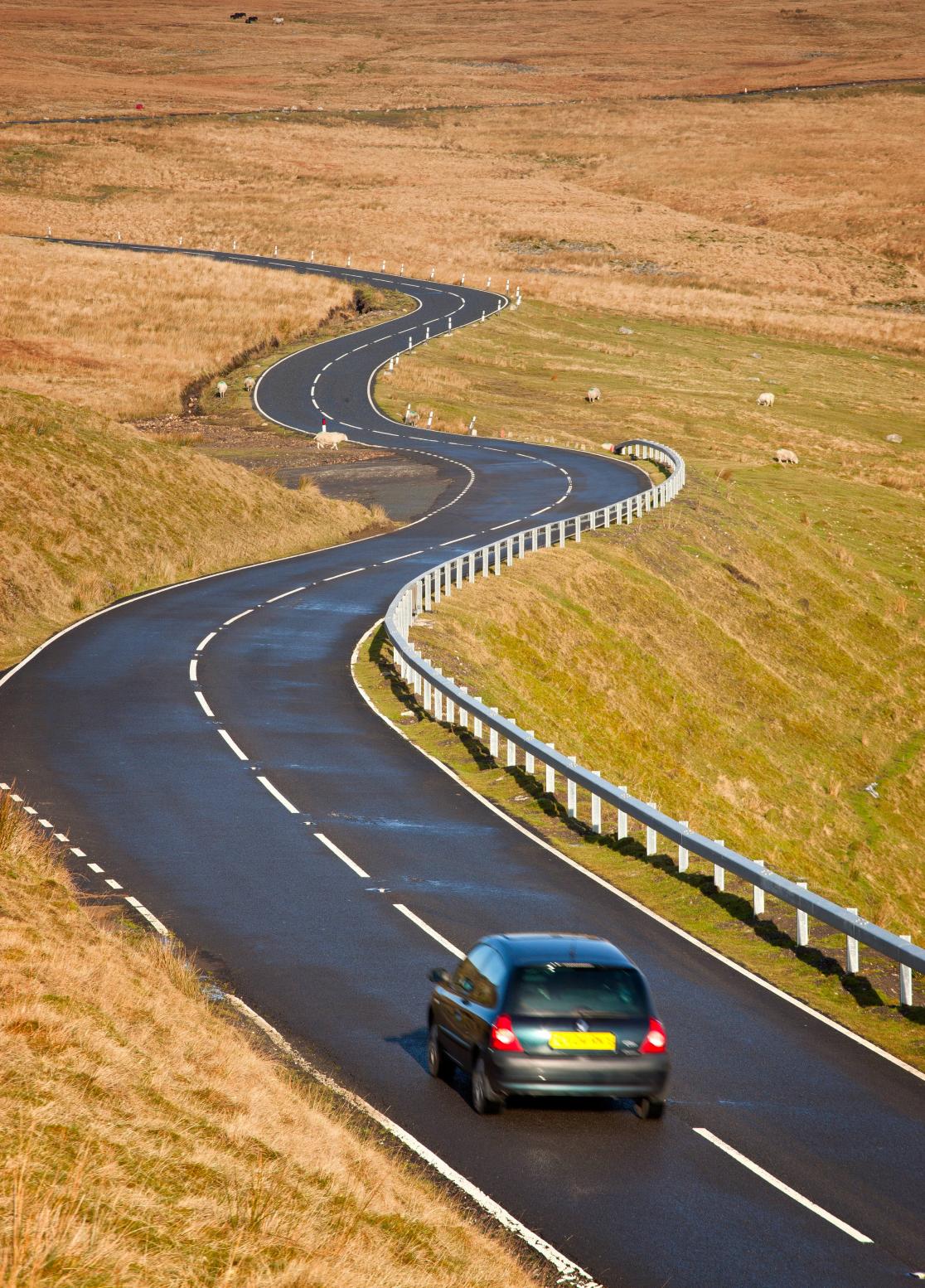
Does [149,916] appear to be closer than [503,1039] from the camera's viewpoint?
No

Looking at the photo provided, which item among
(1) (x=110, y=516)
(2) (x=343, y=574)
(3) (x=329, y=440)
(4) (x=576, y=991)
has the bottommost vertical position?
(3) (x=329, y=440)

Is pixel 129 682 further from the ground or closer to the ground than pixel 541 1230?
closer to the ground

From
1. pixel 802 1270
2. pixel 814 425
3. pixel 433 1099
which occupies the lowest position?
pixel 814 425

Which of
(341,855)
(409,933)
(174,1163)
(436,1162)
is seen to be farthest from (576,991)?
→ (341,855)

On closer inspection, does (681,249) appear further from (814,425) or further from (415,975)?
(415,975)

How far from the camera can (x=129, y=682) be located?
96.6ft

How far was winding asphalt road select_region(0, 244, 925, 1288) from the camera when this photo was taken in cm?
1072

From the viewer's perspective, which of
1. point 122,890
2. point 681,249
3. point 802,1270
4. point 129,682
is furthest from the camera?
point 681,249

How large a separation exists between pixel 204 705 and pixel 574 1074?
16760 mm

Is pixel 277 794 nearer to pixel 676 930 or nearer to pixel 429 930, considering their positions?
pixel 429 930

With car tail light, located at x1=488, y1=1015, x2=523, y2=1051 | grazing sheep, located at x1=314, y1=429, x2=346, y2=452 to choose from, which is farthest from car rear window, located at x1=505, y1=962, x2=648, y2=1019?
grazing sheep, located at x1=314, y1=429, x2=346, y2=452

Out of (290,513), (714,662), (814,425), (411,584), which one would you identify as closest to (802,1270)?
(411,584)

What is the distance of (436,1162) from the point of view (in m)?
11.4

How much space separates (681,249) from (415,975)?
120038 millimetres
